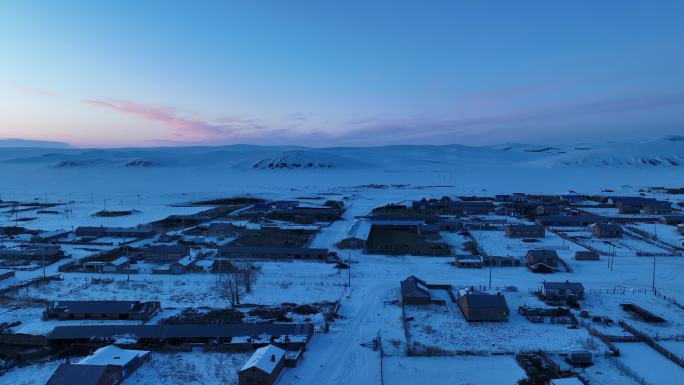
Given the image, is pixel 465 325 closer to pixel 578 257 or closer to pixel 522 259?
pixel 522 259

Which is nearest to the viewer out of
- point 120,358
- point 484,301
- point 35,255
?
point 120,358

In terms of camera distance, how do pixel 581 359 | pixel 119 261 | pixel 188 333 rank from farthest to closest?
1. pixel 119 261
2. pixel 188 333
3. pixel 581 359

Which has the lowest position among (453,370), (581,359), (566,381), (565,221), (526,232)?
(453,370)

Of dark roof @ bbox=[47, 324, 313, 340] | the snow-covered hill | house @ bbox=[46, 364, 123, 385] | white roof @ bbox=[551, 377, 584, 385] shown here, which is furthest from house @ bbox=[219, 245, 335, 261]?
the snow-covered hill

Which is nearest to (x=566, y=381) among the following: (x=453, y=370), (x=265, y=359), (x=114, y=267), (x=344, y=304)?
(x=453, y=370)

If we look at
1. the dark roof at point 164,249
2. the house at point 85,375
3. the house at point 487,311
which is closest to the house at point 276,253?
the dark roof at point 164,249

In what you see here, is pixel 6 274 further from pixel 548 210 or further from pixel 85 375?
pixel 548 210
